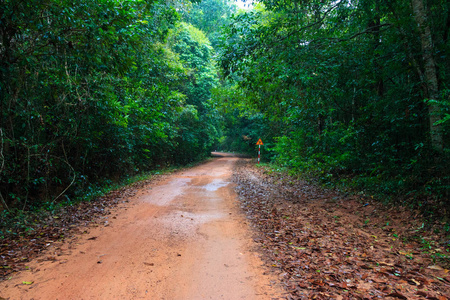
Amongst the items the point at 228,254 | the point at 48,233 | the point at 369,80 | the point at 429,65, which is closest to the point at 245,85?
the point at 369,80

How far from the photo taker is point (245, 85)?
896cm

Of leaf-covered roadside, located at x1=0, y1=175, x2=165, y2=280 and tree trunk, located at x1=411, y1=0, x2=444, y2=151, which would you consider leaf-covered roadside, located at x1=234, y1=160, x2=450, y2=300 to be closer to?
tree trunk, located at x1=411, y1=0, x2=444, y2=151

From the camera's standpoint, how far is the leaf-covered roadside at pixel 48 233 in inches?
159

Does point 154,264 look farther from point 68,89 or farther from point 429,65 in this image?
point 429,65

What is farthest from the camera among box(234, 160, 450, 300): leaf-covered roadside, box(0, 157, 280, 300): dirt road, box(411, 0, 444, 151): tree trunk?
box(411, 0, 444, 151): tree trunk

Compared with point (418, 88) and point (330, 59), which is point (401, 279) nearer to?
point (418, 88)

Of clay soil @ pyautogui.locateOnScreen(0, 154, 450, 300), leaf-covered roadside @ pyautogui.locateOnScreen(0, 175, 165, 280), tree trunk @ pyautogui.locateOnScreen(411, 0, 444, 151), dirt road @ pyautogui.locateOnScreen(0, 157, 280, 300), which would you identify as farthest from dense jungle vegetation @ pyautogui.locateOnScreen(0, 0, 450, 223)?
dirt road @ pyautogui.locateOnScreen(0, 157, 280, 300)

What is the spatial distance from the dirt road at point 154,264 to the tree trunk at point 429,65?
481 cm

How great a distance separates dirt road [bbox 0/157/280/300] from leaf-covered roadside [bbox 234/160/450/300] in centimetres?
51

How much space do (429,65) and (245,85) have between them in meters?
5.09

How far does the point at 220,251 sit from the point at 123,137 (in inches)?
337

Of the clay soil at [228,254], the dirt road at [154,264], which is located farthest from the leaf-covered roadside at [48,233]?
the dirt road at [154,264]

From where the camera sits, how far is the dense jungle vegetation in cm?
516

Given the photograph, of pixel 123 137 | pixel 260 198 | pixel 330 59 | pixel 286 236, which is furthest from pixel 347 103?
pixel 123 137
